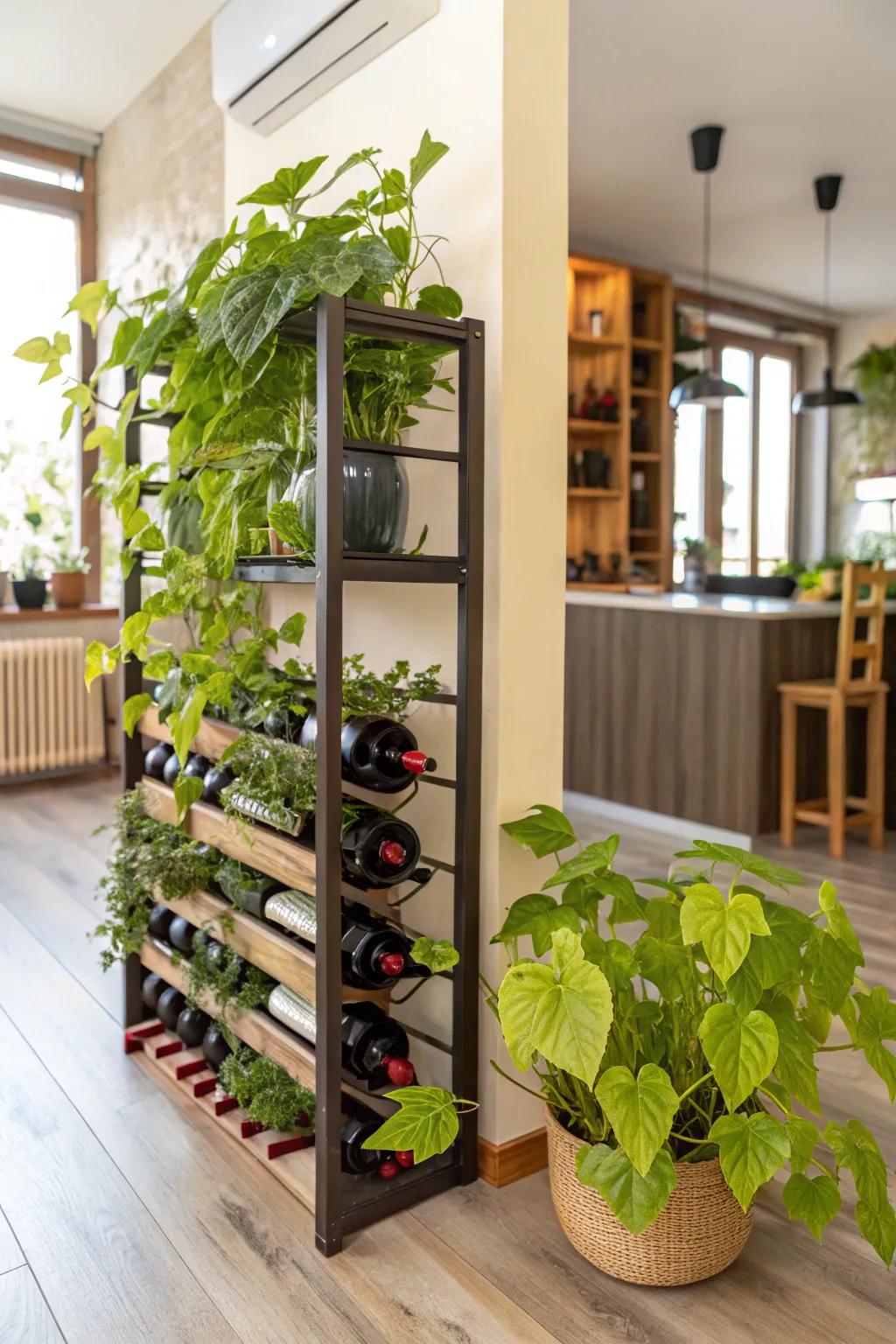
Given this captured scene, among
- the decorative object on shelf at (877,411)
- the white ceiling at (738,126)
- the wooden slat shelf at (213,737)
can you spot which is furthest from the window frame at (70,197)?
the decorative object on shelf at (877,411)

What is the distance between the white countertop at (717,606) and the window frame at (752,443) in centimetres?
319

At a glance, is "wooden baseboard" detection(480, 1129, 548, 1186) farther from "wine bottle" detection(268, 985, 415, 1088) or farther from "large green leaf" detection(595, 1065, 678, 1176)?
"large green leaf" detection(595, 1065, 678, 1176)

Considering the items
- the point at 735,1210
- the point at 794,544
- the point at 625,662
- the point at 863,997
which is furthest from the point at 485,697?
the point at 794,544

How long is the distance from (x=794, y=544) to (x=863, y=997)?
309 inches

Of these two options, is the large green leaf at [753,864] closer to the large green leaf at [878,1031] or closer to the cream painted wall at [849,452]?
the large green leaf at [878,1031]

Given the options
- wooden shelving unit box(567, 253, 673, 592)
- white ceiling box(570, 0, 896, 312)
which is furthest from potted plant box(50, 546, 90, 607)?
white ceiling box(570, 0, 896, 312)

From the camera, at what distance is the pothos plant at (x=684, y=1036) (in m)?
1.40

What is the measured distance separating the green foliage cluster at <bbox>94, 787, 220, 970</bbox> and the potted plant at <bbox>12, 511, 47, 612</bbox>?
2978 mm

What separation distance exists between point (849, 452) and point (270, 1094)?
8171mm

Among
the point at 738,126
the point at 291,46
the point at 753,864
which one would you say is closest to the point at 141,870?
the point at 753,864

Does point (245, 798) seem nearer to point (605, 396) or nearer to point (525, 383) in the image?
point (525, 383)

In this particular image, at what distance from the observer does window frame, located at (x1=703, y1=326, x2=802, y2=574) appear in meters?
7.95

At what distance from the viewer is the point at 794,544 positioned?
29.4 feet

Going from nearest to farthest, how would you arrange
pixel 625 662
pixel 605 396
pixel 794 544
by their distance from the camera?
pixel 625 662, pixel 605 396, pixel 794 544
